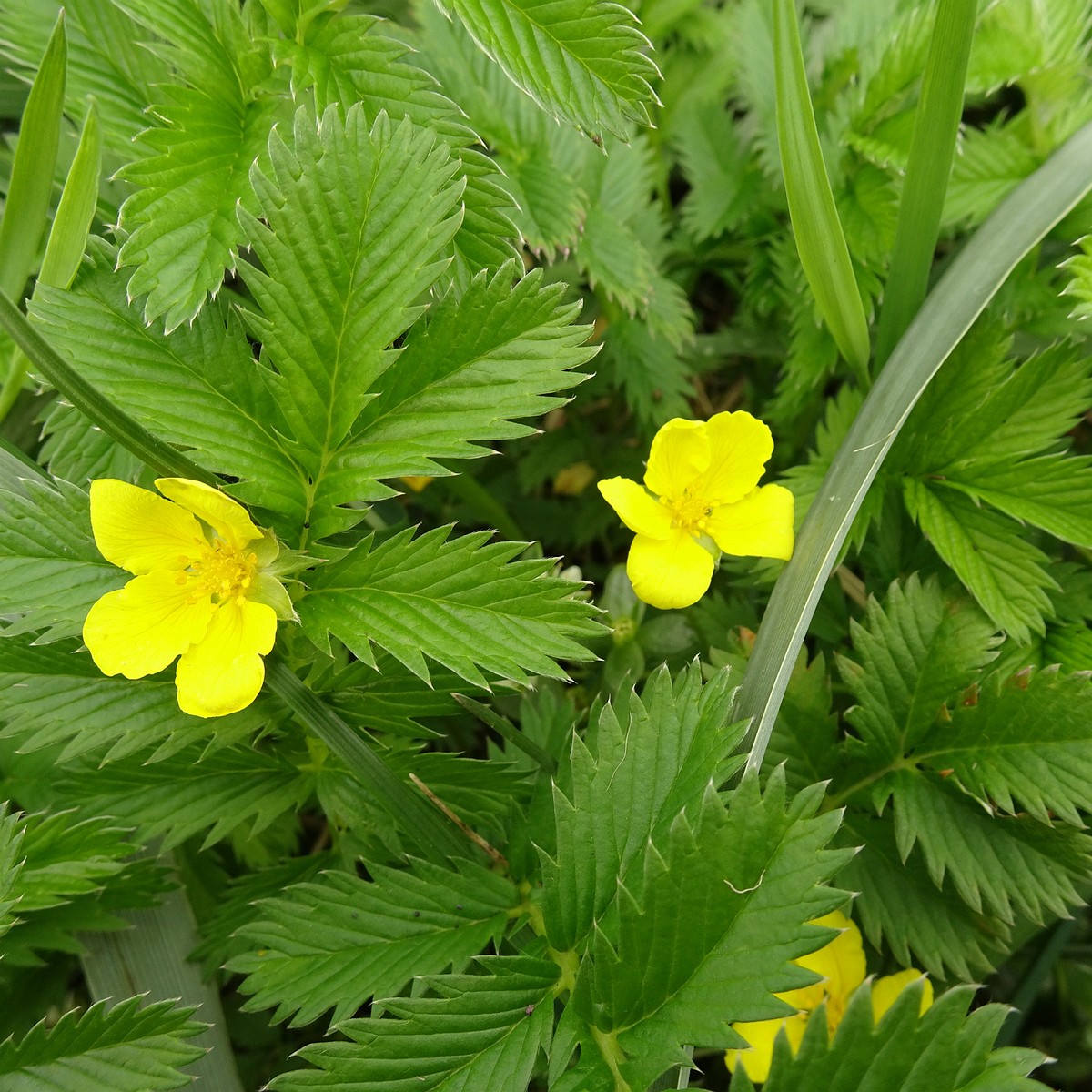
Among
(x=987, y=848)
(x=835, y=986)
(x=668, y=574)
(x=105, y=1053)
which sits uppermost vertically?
(x=668, y=574)

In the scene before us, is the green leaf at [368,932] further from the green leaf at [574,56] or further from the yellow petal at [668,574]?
the green leaf at [574,56]

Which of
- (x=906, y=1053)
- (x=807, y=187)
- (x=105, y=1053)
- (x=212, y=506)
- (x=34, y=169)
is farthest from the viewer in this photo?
(x=807, y=187)

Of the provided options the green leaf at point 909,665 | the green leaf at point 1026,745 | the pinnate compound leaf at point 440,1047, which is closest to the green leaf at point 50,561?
the pinnate compound leaf at point 440,1047

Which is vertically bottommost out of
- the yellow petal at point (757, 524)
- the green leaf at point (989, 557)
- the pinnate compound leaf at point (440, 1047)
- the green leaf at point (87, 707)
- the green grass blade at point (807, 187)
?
the pinnate compound leaf at point (440, 1047)

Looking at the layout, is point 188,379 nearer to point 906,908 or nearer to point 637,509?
point 637,509

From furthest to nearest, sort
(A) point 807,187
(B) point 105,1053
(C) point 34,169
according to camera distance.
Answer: (A) point 807,187, (C) point 34,169, (B) point 105,1053

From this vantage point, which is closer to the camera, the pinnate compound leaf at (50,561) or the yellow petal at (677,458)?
the pinnate compound leaf at (50,561)

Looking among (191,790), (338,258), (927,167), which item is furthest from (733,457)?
(191,790)
